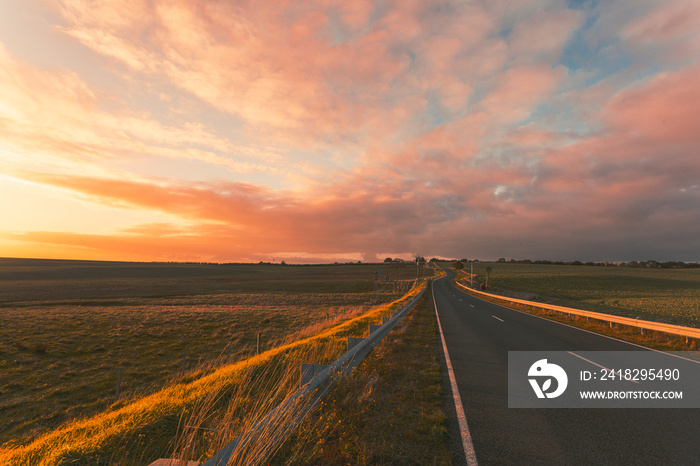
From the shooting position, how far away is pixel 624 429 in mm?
4641

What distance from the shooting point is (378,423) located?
15.7ft

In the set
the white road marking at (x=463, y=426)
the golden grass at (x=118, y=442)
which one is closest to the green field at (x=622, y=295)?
the white road marking at (x=463, y=426)

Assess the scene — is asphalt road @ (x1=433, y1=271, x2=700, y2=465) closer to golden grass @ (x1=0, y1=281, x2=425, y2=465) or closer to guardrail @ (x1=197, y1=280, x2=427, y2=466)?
guardrail @ (x1=197, y1=280, x2=427, y2=466)

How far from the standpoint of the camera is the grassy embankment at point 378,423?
3.84 m

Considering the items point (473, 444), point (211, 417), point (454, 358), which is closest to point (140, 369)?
point (211, 417)

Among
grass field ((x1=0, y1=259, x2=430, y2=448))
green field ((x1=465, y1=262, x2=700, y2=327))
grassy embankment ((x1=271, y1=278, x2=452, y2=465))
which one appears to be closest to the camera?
grassy embankment ((x1=271, y1=278, x2=452, y2=465))

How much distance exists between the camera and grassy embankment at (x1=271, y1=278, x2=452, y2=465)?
3842 millimetres

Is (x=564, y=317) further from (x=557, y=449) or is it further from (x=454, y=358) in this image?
(x=557, y=449)

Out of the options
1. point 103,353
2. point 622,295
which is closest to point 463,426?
point 103,353

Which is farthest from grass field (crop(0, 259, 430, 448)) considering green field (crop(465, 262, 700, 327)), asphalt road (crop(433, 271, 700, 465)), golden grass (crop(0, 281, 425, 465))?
green field (crop(465, 262, 700, 327))

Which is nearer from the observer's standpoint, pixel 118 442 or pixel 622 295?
pixel 118 442

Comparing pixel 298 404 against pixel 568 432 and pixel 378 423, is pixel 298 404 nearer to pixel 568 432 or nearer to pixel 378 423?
pixel 378 423

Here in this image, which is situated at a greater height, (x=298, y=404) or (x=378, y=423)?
(x=298, y=404)

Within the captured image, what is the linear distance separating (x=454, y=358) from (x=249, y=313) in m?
24.4
